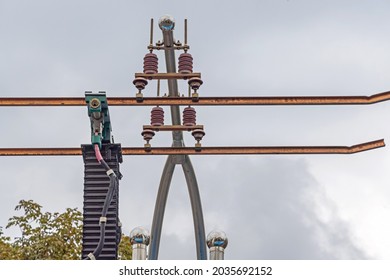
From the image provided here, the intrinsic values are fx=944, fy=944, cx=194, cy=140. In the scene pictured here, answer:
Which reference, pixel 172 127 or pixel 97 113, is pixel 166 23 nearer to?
pixel 172 127

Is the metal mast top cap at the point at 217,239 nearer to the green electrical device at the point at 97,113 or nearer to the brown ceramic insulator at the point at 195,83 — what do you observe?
the green electrical device at the point at 97,113

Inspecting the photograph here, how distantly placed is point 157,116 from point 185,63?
1.37 meters

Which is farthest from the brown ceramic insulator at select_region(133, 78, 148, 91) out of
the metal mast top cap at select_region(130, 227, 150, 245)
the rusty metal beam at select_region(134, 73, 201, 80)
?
the metal mast top cap at select_region(130, 227, 150, 245)

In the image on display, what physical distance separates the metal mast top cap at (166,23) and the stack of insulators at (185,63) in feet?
2.33

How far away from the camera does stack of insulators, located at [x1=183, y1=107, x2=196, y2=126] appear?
70.2 ft

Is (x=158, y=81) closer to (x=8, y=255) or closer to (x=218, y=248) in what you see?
(x=218, y=248)

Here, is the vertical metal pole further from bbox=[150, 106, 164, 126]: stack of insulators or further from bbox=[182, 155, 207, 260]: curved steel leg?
bbox=[150, 106, 164, 126]: stack of insulators

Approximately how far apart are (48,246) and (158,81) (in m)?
13.2

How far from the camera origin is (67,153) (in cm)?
1884

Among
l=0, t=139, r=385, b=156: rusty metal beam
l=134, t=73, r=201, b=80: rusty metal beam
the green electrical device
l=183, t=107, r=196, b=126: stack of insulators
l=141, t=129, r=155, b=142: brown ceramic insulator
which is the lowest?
the green electrical device

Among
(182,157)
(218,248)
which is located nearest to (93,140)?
(218,248)

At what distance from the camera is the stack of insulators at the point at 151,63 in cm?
2095

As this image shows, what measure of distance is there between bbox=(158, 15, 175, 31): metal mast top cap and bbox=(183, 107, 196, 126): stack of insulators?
188 centimetres

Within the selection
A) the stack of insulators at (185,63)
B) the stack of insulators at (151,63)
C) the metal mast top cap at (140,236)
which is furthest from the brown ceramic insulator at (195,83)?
the metal mast top cap at (140,236)
